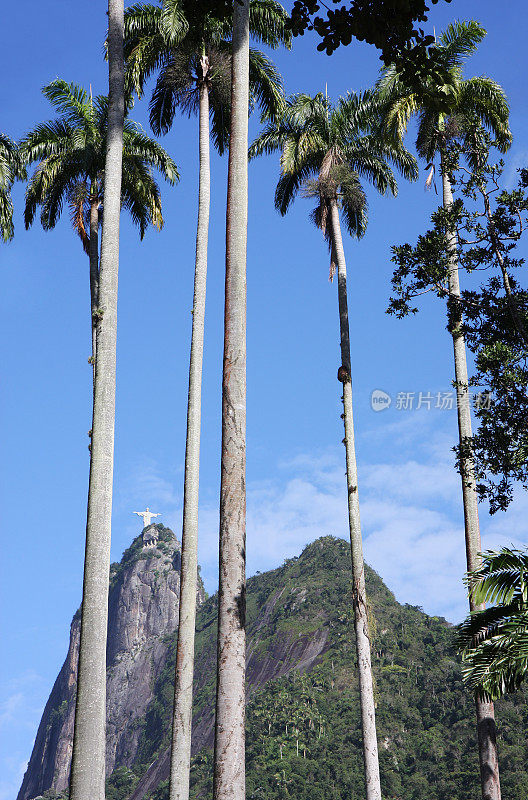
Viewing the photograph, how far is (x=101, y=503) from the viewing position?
30.7 ft

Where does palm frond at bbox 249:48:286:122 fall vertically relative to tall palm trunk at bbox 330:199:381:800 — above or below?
above

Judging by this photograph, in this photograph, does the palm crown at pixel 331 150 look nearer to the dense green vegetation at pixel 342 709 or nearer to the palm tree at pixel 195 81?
the palm tree at pixel 195 81

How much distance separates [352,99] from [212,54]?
4.31m

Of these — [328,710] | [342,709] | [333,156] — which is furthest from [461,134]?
[328,710]

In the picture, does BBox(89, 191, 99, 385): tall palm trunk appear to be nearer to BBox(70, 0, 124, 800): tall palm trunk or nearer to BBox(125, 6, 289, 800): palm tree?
BBox(125, 6, 289, 800): palm tree

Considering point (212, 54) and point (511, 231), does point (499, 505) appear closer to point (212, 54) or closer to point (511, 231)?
point (511, 231)

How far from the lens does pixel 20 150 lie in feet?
63.9

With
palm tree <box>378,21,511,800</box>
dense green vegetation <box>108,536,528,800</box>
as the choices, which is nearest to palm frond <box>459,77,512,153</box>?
palm tree <box>378,21,511,800</box>

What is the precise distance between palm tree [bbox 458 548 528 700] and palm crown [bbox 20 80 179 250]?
13.0 metres

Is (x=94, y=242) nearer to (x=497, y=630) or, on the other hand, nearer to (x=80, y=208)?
(x=80, y=208)

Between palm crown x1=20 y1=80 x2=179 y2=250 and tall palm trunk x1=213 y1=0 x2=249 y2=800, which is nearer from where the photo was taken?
tall palm trunk x1=213 y1=0 x2=249 y2=800

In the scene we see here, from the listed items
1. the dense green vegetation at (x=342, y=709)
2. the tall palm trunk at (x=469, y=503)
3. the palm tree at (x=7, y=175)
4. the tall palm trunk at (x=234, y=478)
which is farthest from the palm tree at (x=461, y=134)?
the dense green vegetation at (x=342, y=709)

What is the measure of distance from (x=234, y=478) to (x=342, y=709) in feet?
388

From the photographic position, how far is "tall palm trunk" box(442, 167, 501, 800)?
1394 cm
